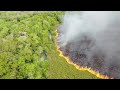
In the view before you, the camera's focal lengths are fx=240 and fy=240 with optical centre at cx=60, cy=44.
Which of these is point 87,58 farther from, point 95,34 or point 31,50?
point 31,50

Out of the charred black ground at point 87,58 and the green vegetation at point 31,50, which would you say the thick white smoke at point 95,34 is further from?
the green vegetation at point 31,50

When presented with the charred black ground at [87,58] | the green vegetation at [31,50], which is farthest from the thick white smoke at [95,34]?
the green vegetation at [31,50]

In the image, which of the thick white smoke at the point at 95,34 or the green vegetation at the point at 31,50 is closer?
the green vegetation at the point at 31,50

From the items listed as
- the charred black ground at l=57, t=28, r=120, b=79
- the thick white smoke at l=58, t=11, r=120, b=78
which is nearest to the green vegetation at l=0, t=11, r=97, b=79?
the charred black ground at l=57, t=28, r=120, b=79
